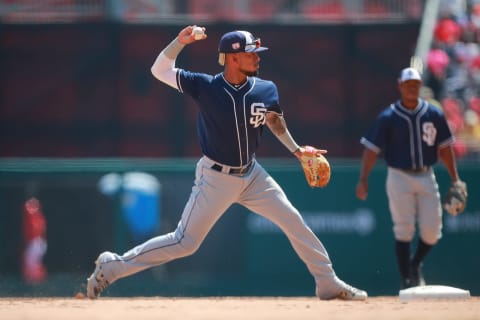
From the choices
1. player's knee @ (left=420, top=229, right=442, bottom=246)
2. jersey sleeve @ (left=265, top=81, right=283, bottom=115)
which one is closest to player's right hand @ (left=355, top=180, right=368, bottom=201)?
player's knee @ (left=420, top=229, right=442, bottom=246)

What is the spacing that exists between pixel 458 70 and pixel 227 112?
938 cm

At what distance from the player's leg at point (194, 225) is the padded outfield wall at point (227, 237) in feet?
10.3

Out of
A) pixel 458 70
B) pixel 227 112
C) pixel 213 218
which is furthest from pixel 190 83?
pixel 458 70

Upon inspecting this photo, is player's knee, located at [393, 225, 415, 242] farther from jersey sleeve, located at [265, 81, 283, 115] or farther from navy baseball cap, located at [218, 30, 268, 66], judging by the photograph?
navy baseball cap, located at [218, 30, 268, 66]

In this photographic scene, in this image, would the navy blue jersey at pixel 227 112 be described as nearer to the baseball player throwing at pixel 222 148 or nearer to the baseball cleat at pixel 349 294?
the baseball player throwing at pixel 222 148

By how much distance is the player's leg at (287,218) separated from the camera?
8336mm

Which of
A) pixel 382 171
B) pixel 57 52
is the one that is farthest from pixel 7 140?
pixel 382 171

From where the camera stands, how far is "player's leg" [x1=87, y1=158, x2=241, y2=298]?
820 cm

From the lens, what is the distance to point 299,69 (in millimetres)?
17422

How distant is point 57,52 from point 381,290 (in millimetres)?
7710

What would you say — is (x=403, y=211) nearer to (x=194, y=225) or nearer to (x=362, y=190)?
(x=362, y=190)

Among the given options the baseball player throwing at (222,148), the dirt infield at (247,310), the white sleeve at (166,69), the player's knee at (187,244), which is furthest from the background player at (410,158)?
the white sleeve at (166,69)

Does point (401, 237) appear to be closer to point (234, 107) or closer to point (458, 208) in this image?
point (458, 208)

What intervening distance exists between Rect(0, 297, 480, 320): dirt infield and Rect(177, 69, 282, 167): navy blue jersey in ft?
3.62
